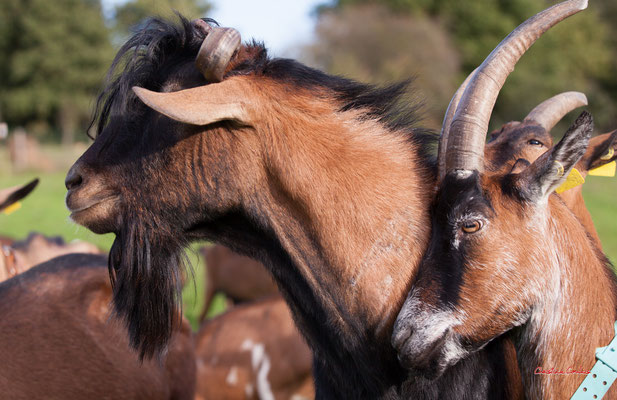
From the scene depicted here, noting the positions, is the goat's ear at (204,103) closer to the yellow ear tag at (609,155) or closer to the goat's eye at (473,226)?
the goat's eye at (473,226)

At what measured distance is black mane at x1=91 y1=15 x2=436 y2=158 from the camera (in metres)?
2.74

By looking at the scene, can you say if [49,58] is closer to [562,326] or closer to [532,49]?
[532,49]

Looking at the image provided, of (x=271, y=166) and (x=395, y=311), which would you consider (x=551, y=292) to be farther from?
(x=271, y=166)

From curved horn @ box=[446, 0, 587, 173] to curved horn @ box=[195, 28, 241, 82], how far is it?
40.1 inches

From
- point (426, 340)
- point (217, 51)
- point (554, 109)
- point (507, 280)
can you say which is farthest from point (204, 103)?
point (554, 109)

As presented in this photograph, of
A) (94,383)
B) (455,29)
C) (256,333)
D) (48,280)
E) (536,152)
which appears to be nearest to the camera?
(536,152)

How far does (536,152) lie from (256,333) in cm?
357

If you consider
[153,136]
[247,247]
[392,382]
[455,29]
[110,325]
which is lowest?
[110,325]

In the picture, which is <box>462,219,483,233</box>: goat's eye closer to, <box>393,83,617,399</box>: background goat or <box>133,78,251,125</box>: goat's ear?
<box>393,83,617,399</box>: background goat

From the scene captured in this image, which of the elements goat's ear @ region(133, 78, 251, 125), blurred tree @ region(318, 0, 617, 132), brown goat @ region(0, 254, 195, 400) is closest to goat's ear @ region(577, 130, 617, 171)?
goat's ear @ region(133, 78, 251, 125)

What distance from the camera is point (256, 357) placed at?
5762mm

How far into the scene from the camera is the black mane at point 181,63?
9.00ft

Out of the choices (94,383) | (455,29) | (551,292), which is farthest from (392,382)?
(455,29)

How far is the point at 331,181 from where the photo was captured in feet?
8.57
